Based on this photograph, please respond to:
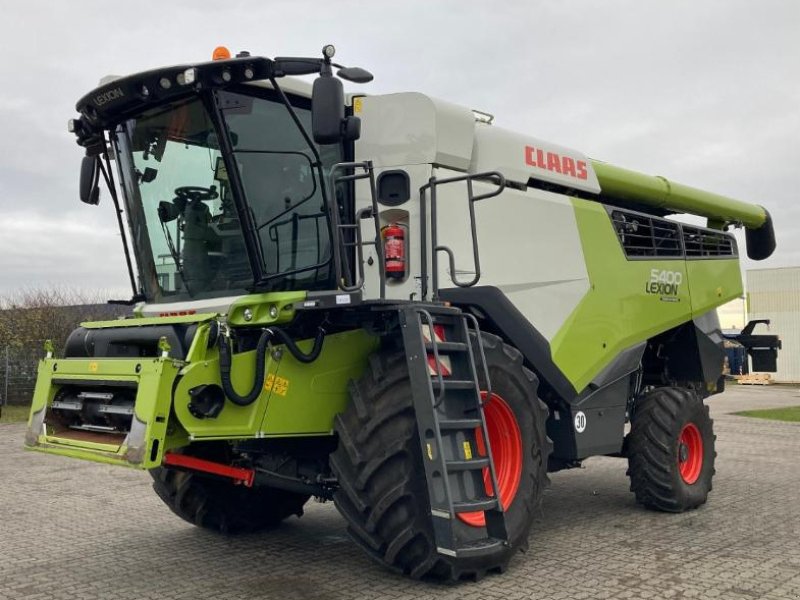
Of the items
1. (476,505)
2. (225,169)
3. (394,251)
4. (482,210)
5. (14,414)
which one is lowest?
(14,414)

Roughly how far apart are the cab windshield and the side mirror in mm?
353

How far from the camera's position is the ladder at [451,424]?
13.7 feet

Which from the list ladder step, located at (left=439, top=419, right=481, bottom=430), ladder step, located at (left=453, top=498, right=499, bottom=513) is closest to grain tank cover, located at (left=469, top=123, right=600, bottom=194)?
ladder step, located at (left=439, top=419, right=481, bottom=430)

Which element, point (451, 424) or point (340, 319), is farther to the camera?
point (340, 319)

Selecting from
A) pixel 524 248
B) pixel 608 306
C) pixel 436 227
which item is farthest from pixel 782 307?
pixel 436 227

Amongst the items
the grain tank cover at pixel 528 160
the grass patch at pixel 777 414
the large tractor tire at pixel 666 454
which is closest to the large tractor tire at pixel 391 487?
the grain tank cover at pixel 528 160

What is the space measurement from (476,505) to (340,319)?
1.35m

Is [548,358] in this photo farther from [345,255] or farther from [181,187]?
[181,187]

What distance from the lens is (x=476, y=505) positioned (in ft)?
14.1

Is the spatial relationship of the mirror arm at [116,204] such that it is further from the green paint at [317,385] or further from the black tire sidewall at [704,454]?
the black tire sidewall at [704,454]

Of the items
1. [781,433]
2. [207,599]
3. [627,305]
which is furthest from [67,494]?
[781,433]

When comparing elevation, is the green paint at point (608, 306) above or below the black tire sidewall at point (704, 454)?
above

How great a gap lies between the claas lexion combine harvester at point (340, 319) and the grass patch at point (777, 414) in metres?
12.9

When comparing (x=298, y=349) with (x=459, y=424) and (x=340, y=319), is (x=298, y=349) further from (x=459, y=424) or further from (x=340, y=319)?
(x=459, y=424)
